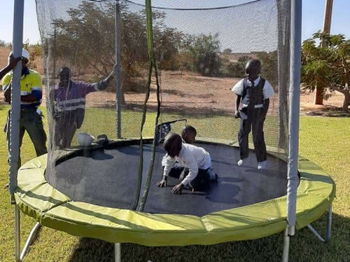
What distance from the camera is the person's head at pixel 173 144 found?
2256 millimetres

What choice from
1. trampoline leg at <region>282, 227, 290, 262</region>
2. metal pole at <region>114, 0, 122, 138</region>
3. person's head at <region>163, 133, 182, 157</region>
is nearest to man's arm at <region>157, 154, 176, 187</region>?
person's head at <region>163, 133, 182, 157</region>

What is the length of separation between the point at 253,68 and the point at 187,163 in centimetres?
68

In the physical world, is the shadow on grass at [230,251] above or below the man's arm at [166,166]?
below

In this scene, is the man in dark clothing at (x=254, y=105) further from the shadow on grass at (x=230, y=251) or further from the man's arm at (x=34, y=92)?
the man's arm at (x=34, y=92)

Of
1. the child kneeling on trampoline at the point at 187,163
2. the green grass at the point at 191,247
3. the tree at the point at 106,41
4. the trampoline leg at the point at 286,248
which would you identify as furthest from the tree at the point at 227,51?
the trampoline leg at the point at 286,248

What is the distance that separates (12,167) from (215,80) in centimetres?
132

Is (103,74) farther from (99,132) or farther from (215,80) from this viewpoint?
(215,80)

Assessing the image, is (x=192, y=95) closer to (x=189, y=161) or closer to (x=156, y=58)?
(x=156, y=58)

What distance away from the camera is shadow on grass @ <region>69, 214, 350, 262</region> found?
232 centimetres

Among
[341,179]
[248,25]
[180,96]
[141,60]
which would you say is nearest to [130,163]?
[180,96]

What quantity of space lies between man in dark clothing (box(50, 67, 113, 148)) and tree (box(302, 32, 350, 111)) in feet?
23.2

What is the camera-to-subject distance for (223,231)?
1.77m

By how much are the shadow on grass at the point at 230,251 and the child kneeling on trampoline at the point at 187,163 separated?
372 mm

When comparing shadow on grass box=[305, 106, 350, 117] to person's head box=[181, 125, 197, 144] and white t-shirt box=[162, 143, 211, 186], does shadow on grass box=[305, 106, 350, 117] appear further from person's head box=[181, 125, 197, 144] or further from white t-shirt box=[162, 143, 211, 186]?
white t-shirt box=[162, 143, 211, 186]
